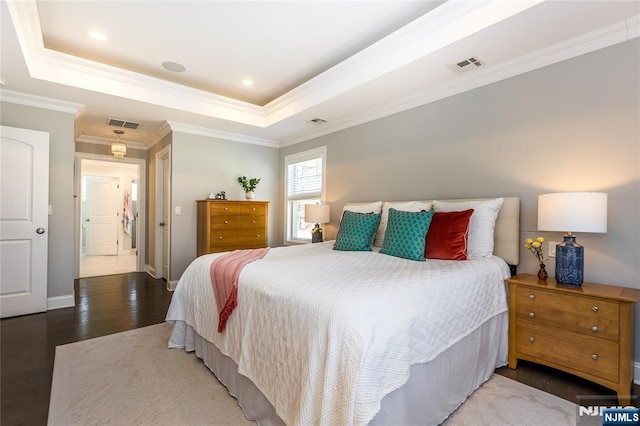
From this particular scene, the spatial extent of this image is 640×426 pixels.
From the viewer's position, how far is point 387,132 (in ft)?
12.2

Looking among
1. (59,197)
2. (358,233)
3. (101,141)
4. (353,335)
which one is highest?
(101,141)

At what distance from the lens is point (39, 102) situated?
11.5ft

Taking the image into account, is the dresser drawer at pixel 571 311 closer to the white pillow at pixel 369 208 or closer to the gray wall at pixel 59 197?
the white pillow at pixel 369 208

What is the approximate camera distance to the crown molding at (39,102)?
131 inches

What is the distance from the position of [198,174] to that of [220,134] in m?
0.75

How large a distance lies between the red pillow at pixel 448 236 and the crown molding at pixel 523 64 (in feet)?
4.26

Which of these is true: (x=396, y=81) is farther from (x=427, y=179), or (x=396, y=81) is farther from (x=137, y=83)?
(x=137, y=83)

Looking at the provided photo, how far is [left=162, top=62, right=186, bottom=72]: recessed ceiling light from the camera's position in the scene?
329 centimetres

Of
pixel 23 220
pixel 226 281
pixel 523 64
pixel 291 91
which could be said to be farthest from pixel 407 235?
pixel 23 220

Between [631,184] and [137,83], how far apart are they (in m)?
4.73

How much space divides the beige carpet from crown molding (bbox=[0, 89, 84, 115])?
9.38 feet

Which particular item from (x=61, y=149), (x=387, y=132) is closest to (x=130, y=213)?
(x=61, y=149)

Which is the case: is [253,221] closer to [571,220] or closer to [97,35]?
[97,35]

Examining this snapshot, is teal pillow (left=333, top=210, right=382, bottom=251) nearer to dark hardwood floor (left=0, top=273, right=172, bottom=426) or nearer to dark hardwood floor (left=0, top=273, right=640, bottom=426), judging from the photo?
dark hardwood floor (left=0, top=273, right=640, bottom=426)
